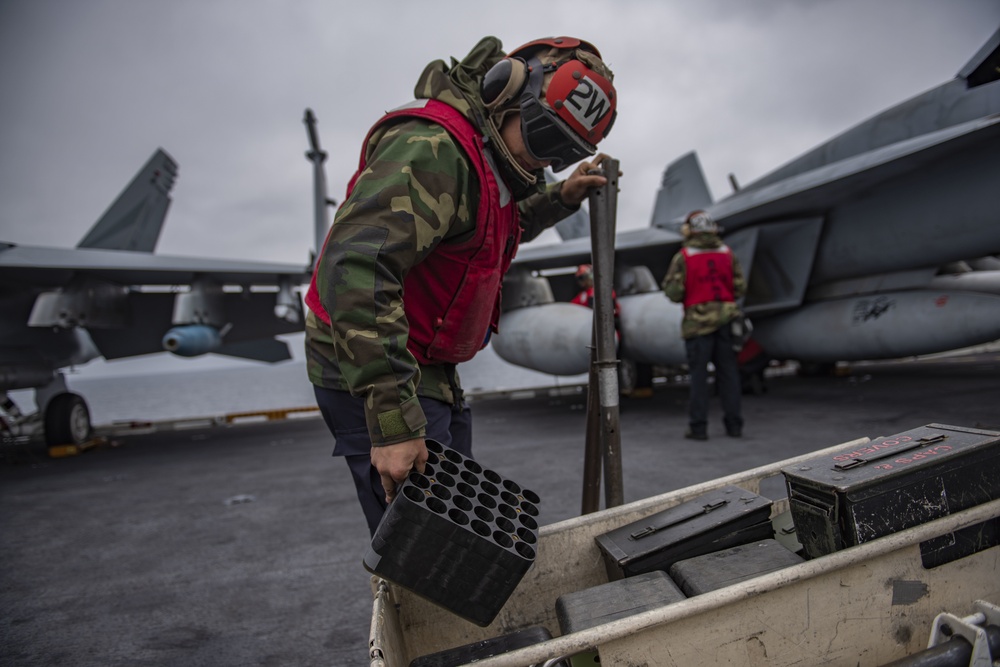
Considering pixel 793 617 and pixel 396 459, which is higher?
pixel 396 459

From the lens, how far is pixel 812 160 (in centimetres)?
649

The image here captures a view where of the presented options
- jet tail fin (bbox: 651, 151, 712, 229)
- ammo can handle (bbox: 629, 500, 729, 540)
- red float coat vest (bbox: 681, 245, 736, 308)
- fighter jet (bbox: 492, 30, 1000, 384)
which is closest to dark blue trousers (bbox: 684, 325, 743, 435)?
red float coat vest (bbox: 681, 245, 736, 308)

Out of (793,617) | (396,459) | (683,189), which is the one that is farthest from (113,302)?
(683,189)

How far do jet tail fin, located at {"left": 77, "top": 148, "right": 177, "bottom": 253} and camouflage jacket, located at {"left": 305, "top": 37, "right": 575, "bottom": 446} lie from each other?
9180mm

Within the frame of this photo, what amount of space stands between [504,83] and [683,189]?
10.8 metres

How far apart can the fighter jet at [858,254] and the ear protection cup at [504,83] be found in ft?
13.2

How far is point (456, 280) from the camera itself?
4.63 ft

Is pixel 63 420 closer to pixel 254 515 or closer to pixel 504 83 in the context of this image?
pixel 254 515

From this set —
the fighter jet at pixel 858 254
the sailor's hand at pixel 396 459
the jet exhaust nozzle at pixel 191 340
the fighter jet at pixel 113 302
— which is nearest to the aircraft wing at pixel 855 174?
the fighter jet at pixel 858 254

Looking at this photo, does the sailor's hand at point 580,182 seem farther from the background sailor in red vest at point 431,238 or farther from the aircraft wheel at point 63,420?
the aircraft wheel at point 63,420

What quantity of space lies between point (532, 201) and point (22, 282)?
717 centimetres

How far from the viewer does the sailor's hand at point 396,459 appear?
1136mm

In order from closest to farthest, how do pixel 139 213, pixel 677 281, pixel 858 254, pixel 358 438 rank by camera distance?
pixel 358 438 → pixel 677 281 → pixel 858 254 → pixel 139 213

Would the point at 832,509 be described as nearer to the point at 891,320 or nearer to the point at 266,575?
the point at 266,575
